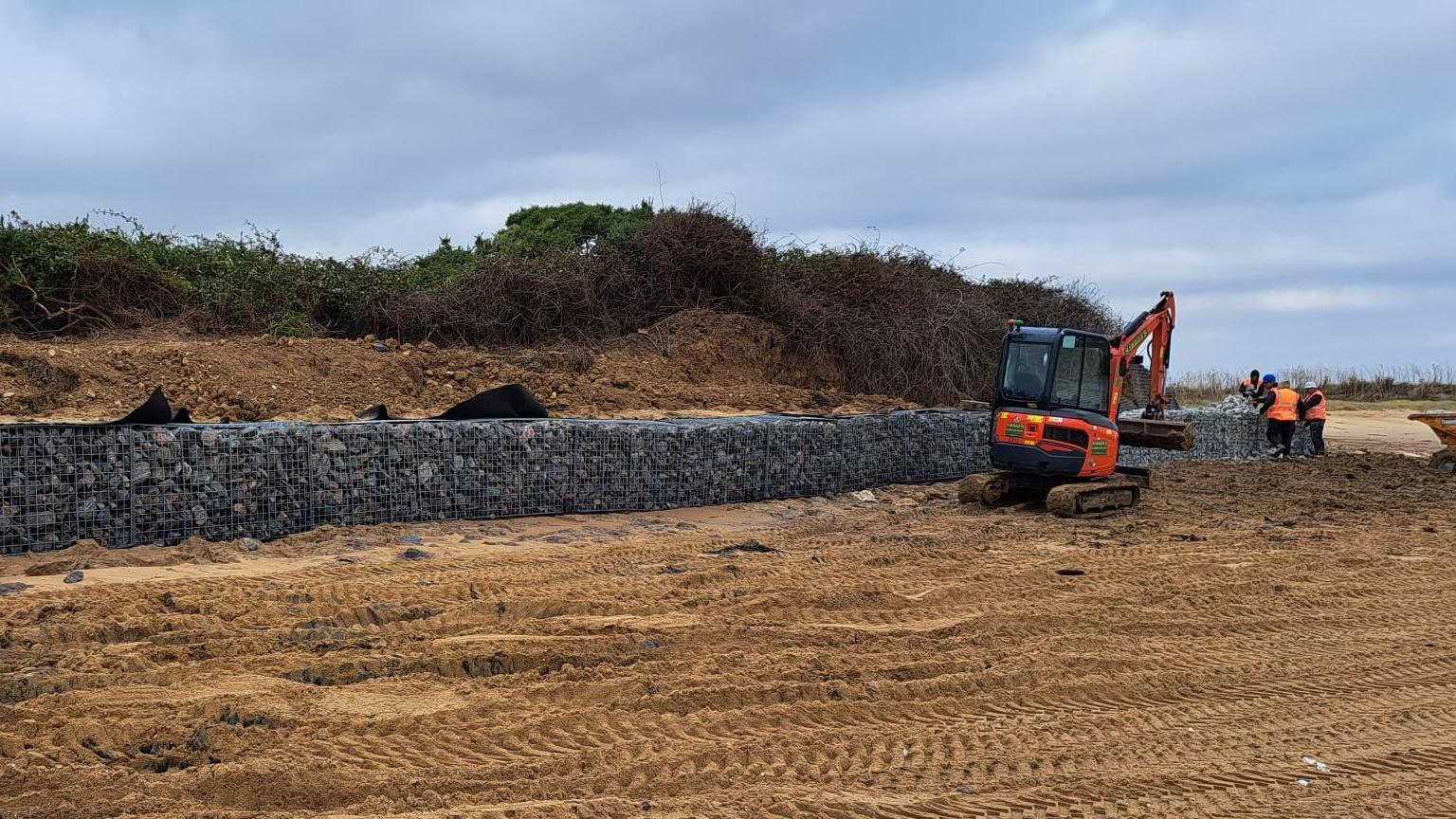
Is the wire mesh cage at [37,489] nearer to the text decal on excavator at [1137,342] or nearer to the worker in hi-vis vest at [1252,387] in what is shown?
the text decal on excavator at [1137,342]

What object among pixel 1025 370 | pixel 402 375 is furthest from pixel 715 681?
pixel 402 375

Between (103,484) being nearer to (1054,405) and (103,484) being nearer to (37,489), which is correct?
(37,489)

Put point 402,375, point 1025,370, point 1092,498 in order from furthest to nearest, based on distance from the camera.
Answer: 1. point 402,375
2. point 1092,498
3. point 1025,370

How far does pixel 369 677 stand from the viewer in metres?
5.24

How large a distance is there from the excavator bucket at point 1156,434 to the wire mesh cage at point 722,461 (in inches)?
154

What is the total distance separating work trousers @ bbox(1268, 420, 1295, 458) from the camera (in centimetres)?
1806

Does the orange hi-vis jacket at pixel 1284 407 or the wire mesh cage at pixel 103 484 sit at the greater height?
the orange hi-vis jacket at pixel 1284 407

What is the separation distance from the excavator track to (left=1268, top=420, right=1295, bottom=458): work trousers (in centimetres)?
766

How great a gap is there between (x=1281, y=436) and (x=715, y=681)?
627 inches

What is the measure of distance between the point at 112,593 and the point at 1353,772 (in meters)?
6.48

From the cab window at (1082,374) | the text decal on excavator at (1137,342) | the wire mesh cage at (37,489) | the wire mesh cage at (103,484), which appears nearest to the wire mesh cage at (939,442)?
the cab window at (1082,374)

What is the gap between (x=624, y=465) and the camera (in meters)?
10.6

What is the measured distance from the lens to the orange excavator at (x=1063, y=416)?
1103cm

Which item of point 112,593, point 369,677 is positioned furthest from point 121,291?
point 369,677
